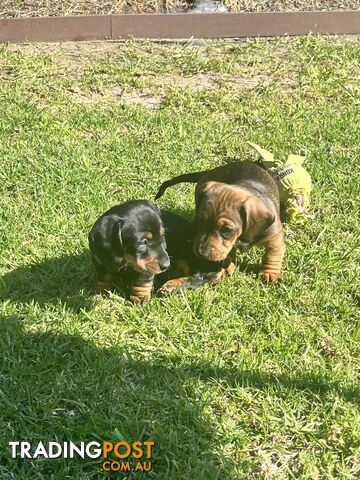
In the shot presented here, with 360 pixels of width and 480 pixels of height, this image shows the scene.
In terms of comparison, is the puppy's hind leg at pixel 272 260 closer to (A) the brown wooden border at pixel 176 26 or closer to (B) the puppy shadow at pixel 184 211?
(B) the puppy shadow at pixel 184 211

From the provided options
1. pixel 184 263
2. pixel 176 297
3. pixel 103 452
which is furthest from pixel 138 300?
pixel 103 452

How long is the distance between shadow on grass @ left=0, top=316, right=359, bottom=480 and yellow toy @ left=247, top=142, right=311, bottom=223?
1.61 metres

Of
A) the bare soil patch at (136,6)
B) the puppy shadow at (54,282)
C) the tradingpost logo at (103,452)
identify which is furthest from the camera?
the bare soil patch at (136,6)

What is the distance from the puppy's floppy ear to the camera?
12.8 feet

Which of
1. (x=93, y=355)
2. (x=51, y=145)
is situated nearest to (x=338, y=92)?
(x=51, y=145)

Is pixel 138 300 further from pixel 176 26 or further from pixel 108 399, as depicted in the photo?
pixel 176 26

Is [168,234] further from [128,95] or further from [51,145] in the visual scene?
[128,95]

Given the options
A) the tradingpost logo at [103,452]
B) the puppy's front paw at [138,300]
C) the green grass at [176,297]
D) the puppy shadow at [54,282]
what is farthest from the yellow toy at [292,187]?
the tradingpost logo at [103,452]

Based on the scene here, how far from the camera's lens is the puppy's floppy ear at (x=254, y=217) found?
3914mm

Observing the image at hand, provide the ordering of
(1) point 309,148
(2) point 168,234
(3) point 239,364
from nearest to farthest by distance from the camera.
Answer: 1. (3) point 239,364
2. (2) point 168,234
3. (1) point 309,148

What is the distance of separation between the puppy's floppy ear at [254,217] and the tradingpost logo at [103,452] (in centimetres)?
141

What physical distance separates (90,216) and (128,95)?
2.20m

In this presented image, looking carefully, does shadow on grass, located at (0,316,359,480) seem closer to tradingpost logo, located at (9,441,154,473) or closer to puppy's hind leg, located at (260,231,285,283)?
tradingpost logo, located at (9,441,154,473)

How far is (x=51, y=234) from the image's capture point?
479 cm
